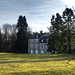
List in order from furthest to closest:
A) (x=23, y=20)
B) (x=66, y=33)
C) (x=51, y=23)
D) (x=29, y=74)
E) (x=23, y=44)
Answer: (x=23, y=20)
(x=23, y=44)
(x=51, y=23)
(x=66, y=33)
(x=29, y=74)

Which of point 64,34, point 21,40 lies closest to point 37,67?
point 64,34

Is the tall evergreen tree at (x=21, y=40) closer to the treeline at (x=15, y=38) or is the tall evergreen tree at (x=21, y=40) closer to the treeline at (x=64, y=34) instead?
the treeline at (x=15, y=38)

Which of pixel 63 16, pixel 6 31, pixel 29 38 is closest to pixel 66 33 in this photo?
pixel 63 16

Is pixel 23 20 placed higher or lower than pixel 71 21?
higher

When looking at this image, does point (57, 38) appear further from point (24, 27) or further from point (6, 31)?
point (6, 31)

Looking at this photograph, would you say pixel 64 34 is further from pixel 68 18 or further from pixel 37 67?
pixel 37 67

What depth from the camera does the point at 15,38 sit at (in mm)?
66250

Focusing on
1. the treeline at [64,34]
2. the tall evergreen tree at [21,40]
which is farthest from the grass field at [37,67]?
the tall evergreen tree at [21,40]

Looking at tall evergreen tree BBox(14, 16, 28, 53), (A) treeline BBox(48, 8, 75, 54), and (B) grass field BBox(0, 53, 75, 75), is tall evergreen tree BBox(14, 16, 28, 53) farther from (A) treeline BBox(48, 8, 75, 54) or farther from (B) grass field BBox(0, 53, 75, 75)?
(B) grass field BBox(0, 53, 75, 75)

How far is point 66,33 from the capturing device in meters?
40.9

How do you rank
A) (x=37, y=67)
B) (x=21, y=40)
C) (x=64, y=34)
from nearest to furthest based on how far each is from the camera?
(x=37, y=67)
(x=64, y=34)
(x=21, y=40)

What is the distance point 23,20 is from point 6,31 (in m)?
Result: 9.86

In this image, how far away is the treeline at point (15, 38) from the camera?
201 ft

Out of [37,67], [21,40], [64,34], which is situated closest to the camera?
[37,67]
